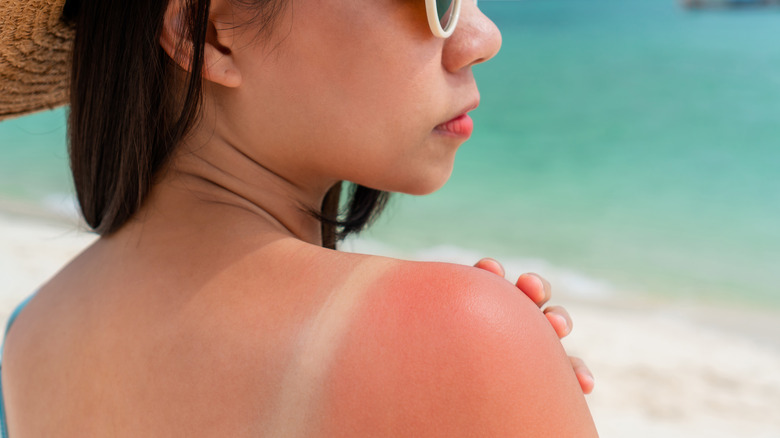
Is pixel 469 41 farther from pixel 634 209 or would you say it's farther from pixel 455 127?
pixel 634 209

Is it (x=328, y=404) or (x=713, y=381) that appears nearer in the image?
(x=328, y=404)

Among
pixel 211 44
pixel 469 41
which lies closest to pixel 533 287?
pixel 469 41

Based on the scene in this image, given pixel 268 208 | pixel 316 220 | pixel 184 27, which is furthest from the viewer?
pixel 316 220

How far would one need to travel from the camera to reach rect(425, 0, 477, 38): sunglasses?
0.89 meters

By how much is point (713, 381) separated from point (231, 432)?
4.24 meters

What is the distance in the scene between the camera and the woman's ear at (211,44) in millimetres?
933

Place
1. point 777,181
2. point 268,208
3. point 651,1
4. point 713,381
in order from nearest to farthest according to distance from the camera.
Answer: point 268,208
point 713,381
point 777,181
point 651,1

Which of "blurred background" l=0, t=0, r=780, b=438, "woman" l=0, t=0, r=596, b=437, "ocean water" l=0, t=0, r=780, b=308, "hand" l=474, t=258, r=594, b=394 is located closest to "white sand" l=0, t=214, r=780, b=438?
"blurred background" l=0, t=0, r=780, b=438

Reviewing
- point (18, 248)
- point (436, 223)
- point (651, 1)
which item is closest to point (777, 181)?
point (436, 223)

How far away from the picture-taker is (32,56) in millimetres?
1201

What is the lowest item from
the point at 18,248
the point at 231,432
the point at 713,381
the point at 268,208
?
the point at 18,248

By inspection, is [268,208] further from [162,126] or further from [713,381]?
[713,381]

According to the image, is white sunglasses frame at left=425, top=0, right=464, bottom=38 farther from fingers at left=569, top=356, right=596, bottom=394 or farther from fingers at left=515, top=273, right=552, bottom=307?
fingers at left=569, top=356, right=596, bottom=394

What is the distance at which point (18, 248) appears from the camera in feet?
19.7
